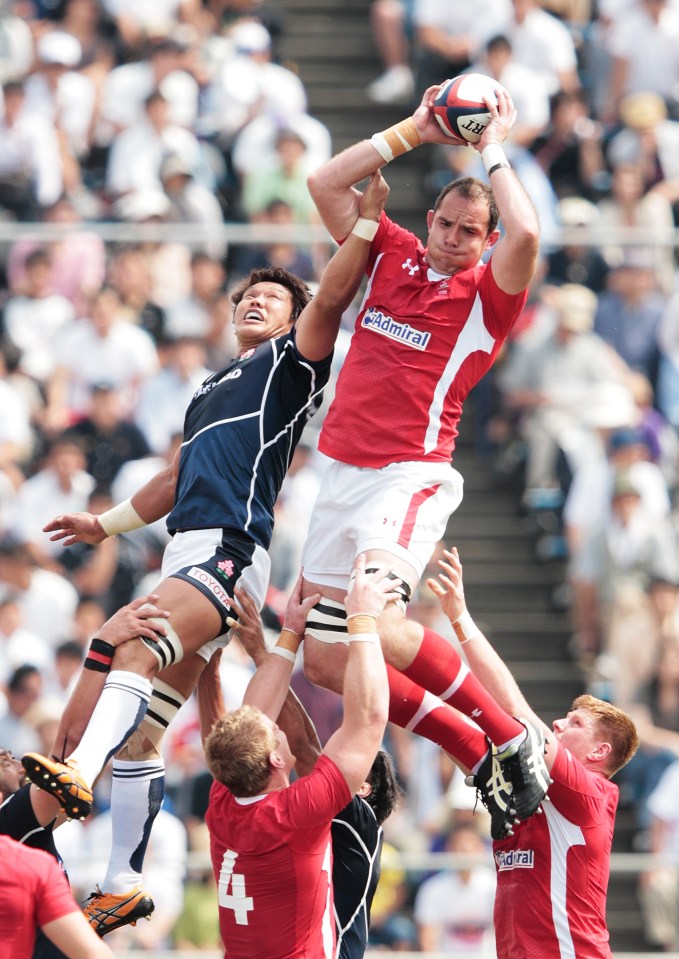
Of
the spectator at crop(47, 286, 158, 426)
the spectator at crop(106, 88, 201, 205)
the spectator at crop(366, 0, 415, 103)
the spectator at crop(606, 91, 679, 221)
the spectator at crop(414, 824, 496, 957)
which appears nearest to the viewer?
the spectator at crop(414, 824, 496, 957)

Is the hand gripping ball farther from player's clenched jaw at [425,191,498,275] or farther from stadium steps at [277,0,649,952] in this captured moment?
stadium steps at [277,0,649,952]

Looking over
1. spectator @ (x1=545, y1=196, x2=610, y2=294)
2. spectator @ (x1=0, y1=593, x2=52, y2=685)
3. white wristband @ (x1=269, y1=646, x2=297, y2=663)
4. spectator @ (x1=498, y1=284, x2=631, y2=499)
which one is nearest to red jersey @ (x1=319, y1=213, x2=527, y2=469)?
white wristband @ (x1=269, y1=646, x2=297, y2=663)

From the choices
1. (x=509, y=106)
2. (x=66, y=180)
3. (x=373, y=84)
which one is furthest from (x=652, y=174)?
(x=509, y=106)

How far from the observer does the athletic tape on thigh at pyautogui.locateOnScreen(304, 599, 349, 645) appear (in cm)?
684

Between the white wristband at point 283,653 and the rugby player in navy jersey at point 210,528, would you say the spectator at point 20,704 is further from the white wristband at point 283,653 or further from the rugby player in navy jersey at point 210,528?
the white wristband at point 283,653

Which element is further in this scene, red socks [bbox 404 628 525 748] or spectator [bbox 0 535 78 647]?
spectator [bbox 0 535 78 647]

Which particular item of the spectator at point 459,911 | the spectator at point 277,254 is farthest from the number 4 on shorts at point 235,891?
the spectator at point 277,254

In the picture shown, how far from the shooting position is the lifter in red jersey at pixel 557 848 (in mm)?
6734

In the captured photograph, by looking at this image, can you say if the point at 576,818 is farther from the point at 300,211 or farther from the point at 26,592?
the point at 300,211

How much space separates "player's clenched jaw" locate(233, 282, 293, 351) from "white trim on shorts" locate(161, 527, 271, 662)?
34.9 inches

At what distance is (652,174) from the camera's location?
13758 millimetres

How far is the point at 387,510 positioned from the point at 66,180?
24.8ft

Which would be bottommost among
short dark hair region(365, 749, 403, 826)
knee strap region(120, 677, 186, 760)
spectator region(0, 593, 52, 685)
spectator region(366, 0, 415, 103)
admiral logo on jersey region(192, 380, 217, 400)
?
spectator region(0, 593, 52, 685)

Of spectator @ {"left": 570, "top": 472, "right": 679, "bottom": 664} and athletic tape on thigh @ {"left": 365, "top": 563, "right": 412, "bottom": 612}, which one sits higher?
athletic tape on thigh @ {"left": 365, "top": 563, "right": 412, "bottom": 612}
